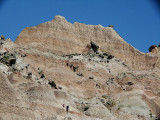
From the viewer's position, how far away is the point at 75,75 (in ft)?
269

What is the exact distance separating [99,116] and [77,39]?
3750 cm

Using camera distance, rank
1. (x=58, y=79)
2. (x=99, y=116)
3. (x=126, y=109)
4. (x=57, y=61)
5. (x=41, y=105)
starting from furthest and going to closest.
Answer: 1. (x=57, y=61)
2. (x=58, y=79)
3. (x=126, y=109)
4. (x=99, y=116)
5. (x=41, y=105)

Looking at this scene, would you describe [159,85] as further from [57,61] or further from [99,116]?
[99,116]

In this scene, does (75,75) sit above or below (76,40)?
below

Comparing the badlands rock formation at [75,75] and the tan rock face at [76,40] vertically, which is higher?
the tan rock face at [76,40]

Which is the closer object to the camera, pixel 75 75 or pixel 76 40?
pixel 75 75

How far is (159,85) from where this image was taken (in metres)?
90.1

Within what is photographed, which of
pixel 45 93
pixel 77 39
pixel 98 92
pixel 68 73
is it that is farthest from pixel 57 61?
pixel 45 93

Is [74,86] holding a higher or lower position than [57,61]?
lower

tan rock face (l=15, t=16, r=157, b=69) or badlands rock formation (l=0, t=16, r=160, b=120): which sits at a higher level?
tan rock face (l=15, t=16, r=157, b=69)

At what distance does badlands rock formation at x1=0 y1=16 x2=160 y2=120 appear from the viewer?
5828 centimetres

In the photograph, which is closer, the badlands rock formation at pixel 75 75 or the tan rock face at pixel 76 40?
the badlands rock formation at pixel 75 75

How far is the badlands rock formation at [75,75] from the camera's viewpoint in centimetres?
5828

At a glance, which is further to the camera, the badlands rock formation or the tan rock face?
the tan rock face
